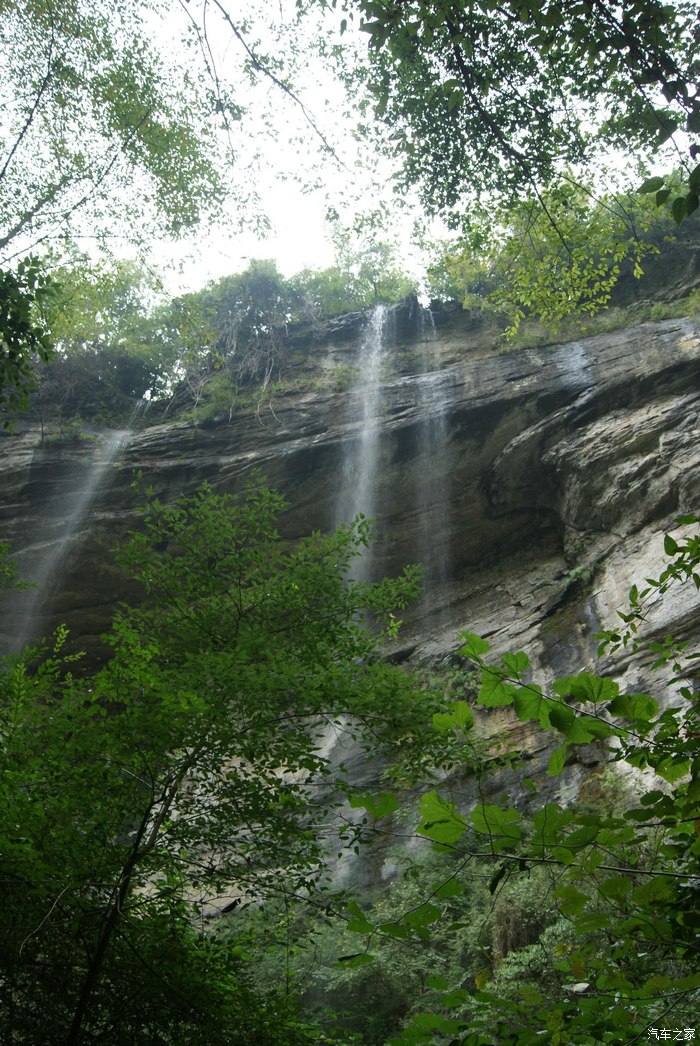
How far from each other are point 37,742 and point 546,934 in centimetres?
455

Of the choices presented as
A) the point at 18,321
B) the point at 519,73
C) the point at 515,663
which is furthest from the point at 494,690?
the point at 519,73

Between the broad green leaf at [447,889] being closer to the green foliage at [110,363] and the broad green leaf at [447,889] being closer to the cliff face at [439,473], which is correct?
the cliff face at [439,473]

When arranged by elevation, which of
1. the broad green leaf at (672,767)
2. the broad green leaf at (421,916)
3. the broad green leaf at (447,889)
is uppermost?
the broad green leaf at (672,767)

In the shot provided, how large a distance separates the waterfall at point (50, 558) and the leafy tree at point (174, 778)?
9.00 metres

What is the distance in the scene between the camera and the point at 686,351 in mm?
12688

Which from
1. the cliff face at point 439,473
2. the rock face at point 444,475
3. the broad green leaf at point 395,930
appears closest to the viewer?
the broad green leaf at point 395,930

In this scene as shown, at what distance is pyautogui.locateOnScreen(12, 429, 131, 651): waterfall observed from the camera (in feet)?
43.4

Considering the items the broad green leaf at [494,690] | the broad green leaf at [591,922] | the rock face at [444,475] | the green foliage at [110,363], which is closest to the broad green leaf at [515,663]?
the broad green leaf at [494,690]

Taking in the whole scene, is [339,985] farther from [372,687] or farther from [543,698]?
[543,698]

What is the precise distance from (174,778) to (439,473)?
1101cm

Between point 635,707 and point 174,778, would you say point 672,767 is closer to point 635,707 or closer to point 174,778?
point 635,707

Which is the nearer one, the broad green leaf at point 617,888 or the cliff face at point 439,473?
the broad green leaf at point 617,888

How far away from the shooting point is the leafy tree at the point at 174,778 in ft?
9.82

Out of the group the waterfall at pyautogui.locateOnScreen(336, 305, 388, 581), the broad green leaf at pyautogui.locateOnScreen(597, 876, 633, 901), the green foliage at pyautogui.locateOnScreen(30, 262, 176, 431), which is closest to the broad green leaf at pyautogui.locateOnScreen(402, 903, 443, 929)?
the broad green leaf at pyautogui.locateOnScreen(597, 876, 633, 901)
